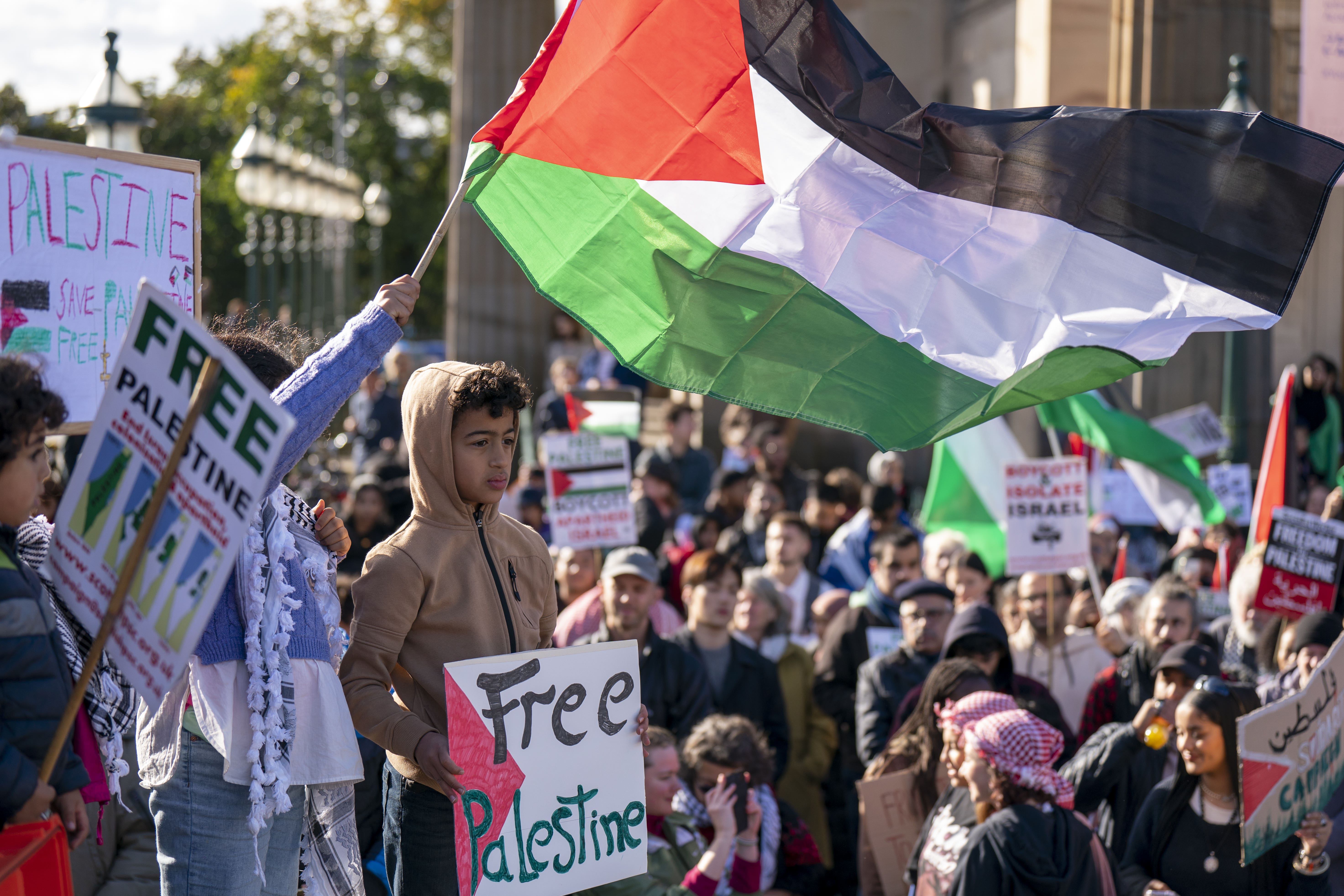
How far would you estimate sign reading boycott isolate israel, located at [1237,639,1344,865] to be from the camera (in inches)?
181

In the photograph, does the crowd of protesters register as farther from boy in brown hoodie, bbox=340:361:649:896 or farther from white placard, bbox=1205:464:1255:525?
white placard, bbox=1205:464:1255:525

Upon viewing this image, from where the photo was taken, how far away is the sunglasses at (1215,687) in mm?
5090

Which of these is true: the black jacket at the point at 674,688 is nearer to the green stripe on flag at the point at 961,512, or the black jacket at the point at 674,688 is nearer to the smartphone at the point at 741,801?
the smartphone at the point at 741,801

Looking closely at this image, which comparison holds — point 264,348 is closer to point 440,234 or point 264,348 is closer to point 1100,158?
point 440,234

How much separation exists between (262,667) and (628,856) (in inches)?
48.4

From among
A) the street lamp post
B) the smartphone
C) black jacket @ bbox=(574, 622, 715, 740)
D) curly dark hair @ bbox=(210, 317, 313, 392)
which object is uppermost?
the street lamp post

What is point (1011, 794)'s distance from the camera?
4512mm

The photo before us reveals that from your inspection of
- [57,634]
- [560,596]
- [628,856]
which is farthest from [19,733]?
[560,596]

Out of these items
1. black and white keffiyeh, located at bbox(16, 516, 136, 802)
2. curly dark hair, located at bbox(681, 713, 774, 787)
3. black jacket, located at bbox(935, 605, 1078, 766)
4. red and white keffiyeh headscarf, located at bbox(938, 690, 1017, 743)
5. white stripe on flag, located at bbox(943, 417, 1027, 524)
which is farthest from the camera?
white stripe on flag, located at bbox(943, 417, 1027, 524)

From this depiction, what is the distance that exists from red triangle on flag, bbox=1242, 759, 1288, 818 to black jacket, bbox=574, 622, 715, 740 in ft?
8.62

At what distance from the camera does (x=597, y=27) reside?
4.31 metres

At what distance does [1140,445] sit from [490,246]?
1050 centimetres

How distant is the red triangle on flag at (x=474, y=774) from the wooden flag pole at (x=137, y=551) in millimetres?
917

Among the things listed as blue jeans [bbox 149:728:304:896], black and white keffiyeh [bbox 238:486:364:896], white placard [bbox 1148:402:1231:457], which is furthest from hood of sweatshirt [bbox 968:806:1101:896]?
white placard [bbox 1148:402:1231:457]
